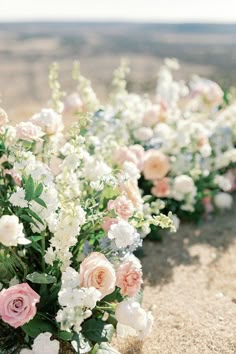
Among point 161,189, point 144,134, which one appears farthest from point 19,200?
point 144,134

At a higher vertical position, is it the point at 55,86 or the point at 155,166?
the point at 55,86

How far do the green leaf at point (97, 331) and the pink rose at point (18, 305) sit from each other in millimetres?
292

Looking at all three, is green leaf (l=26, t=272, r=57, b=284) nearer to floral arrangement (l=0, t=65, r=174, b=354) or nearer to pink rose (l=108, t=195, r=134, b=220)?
floral arrangement (l=0, t=65, r=174, b=354)

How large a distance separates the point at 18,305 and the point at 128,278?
18.5 inches

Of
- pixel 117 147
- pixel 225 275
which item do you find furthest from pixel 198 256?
pixel 117 147

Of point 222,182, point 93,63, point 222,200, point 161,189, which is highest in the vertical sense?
point 161,189

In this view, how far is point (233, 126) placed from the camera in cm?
503

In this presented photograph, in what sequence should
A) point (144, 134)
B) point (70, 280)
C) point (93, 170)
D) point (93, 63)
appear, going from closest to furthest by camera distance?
point (70, 280) < point (93, 170) < point (144, 134) < point (93, 63)

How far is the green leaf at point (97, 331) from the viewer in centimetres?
249

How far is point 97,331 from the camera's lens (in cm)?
251

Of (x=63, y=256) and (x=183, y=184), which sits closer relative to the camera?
(x=63, y=256)

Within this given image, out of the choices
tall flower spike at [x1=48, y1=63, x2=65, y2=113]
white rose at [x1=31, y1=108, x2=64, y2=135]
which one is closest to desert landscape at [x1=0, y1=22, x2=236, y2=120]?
tall flower spike at [x1=48, y1=63, x2=65, y2=113]

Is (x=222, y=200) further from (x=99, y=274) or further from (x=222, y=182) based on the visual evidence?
(x=99, y=274)

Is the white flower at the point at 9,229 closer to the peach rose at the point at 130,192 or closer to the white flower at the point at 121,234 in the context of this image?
the white flower at the point at 121,234
